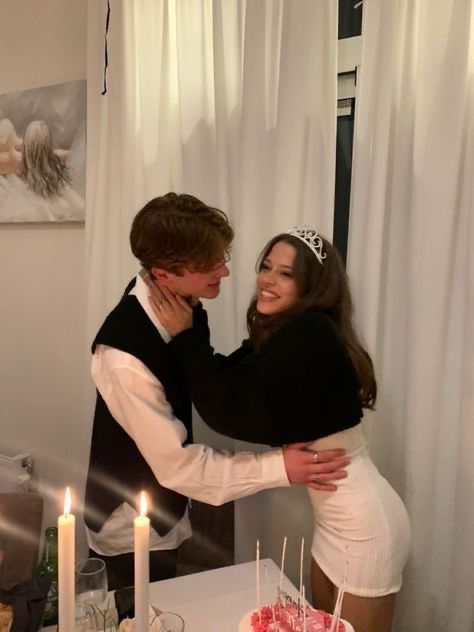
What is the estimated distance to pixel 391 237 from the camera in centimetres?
147

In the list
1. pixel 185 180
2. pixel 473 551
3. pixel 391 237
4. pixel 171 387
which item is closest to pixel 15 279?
pixel 185 180

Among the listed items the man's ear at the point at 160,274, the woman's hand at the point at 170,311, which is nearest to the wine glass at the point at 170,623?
the woman's hand at the point at 170,311

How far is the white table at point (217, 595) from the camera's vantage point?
1110mm

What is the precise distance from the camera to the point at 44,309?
239cm

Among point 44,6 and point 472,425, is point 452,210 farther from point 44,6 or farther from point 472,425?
point 44,6

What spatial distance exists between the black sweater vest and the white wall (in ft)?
2.71

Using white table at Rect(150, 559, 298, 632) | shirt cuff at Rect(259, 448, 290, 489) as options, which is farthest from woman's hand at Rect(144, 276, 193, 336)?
white table at Rect(150, 559, 298, 632)

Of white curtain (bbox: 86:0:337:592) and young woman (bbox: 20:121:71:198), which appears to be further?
young woman (bbox: 20:121:71:198)

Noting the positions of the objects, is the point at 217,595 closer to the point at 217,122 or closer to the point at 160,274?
the point at 160,274

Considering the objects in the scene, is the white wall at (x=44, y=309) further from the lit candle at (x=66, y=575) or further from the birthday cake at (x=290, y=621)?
the lit candle at (x=66, y=575)

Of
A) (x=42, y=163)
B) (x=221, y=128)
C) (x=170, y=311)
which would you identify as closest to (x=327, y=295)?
(x=170, y=311)

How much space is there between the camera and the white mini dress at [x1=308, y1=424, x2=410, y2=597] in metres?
1.19

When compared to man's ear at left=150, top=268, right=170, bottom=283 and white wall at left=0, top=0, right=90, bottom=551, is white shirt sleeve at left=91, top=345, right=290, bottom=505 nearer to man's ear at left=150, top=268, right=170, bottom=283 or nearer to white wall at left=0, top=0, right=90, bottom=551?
man's ear at left=150, top=268, right=170, bottom=283

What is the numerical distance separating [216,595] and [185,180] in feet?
4.05
